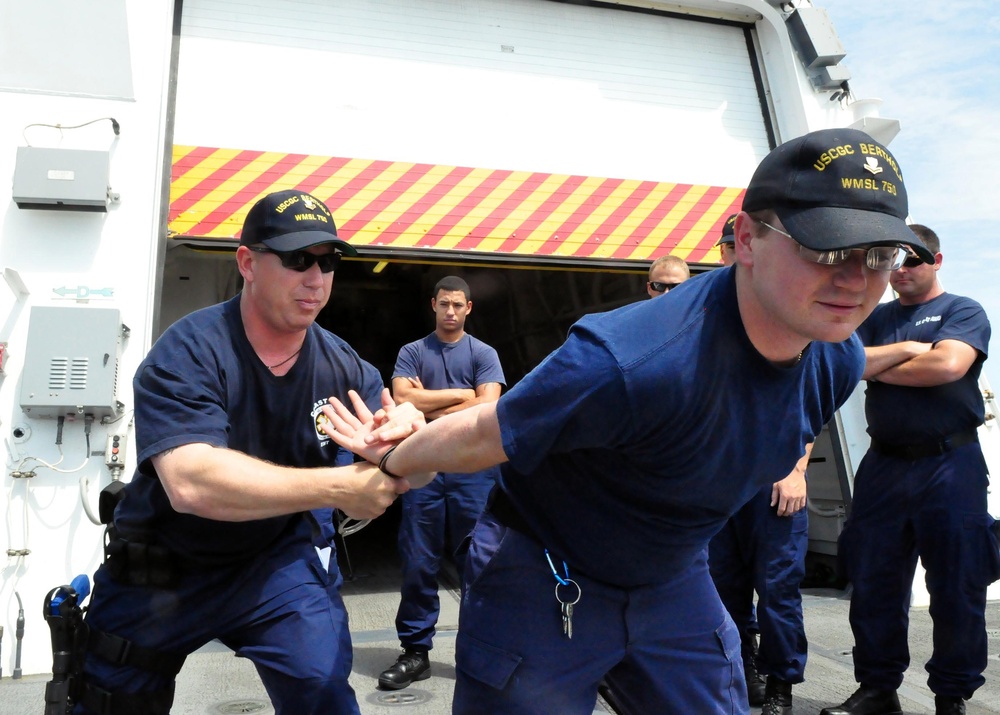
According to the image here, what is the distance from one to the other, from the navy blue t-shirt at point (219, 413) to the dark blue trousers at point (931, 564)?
2.59 metres

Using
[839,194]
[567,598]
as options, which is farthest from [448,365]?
[839,194]

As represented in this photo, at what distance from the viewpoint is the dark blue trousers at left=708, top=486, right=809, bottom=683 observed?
375 centimetres

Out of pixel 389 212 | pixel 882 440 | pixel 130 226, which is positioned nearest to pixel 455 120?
pixel 389 212

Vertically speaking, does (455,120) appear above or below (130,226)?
above

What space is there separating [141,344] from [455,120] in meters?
2.91

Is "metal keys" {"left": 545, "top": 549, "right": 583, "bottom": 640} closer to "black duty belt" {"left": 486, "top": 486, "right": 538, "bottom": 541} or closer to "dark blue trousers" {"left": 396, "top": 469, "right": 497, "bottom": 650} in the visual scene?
"black duty belt" {"left": 486, "top": 486, "right": 538, "bottom": 541}

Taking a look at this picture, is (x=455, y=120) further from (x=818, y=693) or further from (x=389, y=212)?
(x=818, y=693)

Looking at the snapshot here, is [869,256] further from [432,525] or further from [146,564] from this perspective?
[432,525]

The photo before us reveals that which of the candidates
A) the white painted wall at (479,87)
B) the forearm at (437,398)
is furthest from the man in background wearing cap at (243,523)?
the white painted wall at (479,87)

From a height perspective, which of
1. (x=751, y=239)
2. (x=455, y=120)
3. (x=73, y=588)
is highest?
(x=455, y=120)

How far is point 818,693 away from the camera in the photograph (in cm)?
402

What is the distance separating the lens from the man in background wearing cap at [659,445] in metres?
1.62

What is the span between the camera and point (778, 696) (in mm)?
3730

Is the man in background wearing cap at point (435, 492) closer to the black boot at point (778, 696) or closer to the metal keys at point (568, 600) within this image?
the black boot at point (778, 696)
